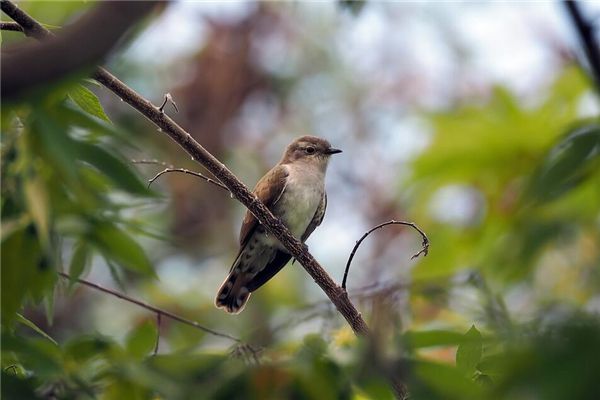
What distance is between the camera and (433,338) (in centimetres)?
204

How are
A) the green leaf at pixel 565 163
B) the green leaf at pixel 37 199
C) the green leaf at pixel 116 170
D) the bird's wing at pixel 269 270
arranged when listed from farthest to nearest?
1. the bird's wing at pixel 269 270
2. the green leaf at pixel 565 163
3. the green leaf at pixel 116 170
4. the green leaf at pixel 37 199

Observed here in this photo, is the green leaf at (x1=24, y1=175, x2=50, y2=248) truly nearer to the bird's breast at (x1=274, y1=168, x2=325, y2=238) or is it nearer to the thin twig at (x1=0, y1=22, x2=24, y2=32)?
the thin twig at (x1=0, y1=22, x2=24, y2=32)

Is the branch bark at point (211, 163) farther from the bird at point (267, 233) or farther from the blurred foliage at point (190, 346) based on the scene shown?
the bird at point (267, 233)

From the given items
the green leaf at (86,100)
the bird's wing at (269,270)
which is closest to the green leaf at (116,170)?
the green leaf at (86,100)

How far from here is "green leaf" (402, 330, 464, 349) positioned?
2.01 meters

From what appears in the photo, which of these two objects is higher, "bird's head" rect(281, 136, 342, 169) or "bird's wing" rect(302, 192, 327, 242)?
"bird's head" rect(281, 136, 342, 169)

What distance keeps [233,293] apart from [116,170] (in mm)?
4237

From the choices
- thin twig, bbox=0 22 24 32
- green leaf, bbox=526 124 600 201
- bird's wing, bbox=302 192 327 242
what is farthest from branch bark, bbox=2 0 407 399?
bird's wing, bbox=302 192 327 242

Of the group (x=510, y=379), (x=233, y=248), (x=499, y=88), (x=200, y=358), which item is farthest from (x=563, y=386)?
(x=233, y=248)

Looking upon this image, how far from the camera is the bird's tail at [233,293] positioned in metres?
6.04

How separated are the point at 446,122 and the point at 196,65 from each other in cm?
672

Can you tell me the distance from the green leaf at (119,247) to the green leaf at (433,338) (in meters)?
0.84

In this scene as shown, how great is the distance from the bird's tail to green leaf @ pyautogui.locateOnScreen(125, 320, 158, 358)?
3.65m

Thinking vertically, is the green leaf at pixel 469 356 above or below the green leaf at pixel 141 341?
below
